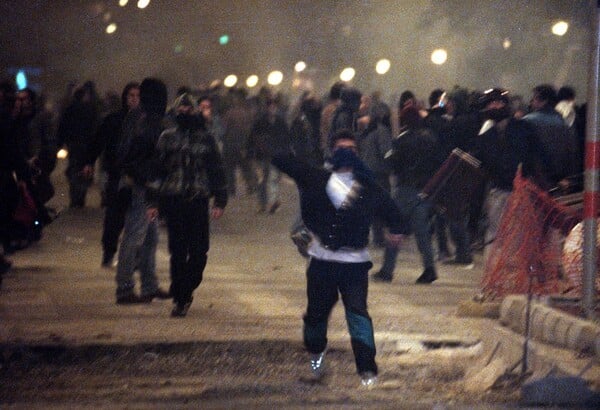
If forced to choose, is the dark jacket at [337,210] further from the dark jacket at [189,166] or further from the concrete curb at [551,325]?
the dark jacket at [189,166]

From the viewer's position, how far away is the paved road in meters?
8.98

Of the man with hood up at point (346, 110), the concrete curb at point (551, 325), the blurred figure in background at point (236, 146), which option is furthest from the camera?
the blurred figure in background at point (236, 146)

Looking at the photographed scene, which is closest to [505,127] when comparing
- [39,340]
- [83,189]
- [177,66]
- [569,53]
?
[39,340]

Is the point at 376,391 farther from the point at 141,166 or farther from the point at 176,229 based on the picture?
the point at 141,166

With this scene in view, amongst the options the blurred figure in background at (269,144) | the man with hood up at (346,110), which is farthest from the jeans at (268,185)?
the man with hood up at (346,110)

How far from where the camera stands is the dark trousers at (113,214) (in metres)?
11.0

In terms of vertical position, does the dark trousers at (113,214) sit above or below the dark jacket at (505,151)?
below

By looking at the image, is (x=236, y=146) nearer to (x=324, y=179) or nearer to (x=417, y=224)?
(x=417, y=224)

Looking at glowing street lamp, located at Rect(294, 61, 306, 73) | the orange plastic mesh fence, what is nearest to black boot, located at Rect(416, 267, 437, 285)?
the orange plastic mesh fence

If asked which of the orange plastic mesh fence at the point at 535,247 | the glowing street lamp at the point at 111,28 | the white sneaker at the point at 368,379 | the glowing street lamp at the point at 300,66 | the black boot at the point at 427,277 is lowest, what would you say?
the black boot at the point at 427,277

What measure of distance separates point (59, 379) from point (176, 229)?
2.03 meters

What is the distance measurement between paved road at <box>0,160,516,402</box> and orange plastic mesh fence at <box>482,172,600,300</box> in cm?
43

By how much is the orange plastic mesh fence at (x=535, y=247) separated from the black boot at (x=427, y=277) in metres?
2.34

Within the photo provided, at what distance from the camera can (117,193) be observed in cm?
1112
